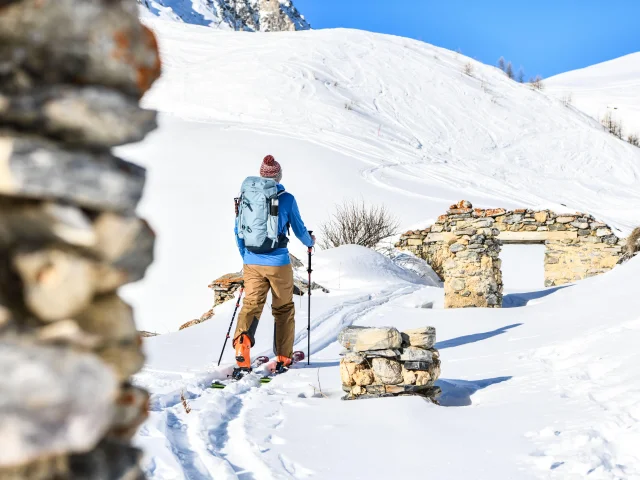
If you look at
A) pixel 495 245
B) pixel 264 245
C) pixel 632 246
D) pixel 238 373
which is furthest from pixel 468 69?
pixel 238 373

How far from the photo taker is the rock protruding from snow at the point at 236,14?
395 feet

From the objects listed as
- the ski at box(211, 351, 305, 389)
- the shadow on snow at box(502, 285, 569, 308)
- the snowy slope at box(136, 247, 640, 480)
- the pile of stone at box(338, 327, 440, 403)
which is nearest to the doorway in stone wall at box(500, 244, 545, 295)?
the shadow on snow at box(502, 285, 569, 308)

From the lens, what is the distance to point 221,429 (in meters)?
4.45

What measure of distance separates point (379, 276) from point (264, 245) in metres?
9.49

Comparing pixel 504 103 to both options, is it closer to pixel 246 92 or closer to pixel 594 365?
pixel 246 92

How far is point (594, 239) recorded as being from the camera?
1691 cm

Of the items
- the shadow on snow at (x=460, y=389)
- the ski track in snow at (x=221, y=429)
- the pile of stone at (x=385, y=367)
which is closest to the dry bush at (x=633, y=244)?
the shadow on snow at (x=460, y=389)

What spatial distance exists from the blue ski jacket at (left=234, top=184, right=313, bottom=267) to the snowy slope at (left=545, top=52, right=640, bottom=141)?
4752 cm

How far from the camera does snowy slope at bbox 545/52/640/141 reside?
53062 mm

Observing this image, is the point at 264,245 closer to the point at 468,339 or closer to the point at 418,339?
the point at 418,339

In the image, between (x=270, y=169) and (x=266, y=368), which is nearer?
(x=270, y=169)

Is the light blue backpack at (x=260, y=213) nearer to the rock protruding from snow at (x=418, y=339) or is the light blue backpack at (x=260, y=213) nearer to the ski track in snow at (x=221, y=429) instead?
the ski track in snow at (x=221, y=429)

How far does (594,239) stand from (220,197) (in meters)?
14.0

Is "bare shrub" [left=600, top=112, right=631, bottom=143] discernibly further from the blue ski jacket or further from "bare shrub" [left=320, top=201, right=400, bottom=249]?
the blue ski jacket
